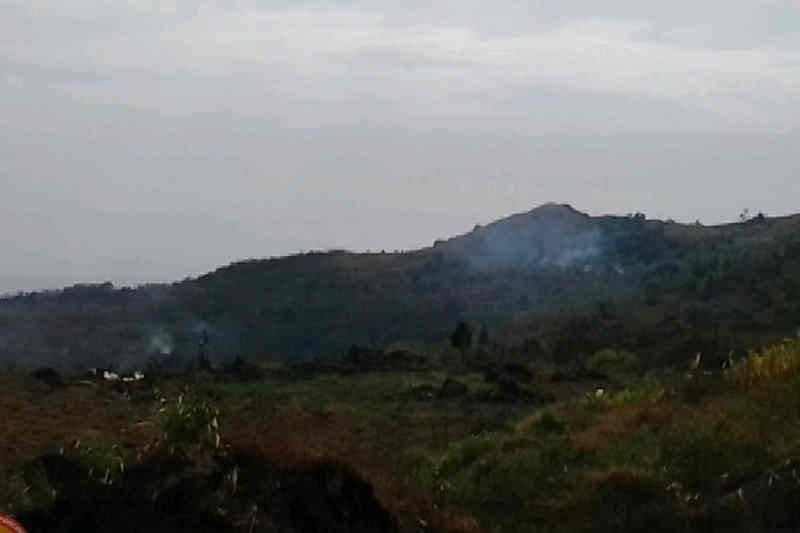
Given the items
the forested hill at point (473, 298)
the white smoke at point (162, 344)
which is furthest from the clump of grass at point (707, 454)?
the white smoke at point (162, 344)

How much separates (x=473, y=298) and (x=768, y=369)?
33970 millimetres

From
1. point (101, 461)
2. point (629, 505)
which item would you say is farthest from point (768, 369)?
point (101, 461)

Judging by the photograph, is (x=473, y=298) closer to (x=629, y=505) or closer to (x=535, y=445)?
(x=535, y=445)

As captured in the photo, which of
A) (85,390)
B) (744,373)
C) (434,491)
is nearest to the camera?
(434,491)

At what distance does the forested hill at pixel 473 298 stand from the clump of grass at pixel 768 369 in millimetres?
13768

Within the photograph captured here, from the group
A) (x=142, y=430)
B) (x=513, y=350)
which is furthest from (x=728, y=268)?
(x=142, y=430)

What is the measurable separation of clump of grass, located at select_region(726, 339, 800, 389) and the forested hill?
13768 millimetres

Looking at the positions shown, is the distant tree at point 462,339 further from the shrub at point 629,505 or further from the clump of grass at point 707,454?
the shrub at point 629,505

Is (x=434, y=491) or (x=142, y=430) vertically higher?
(x=142, y=430)

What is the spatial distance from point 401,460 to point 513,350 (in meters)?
17.3

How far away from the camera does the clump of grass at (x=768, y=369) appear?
14336 millimetres

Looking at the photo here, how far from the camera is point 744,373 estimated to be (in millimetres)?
14852

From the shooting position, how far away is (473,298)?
48.6 m

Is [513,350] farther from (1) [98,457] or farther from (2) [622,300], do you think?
(1) [98,457]
